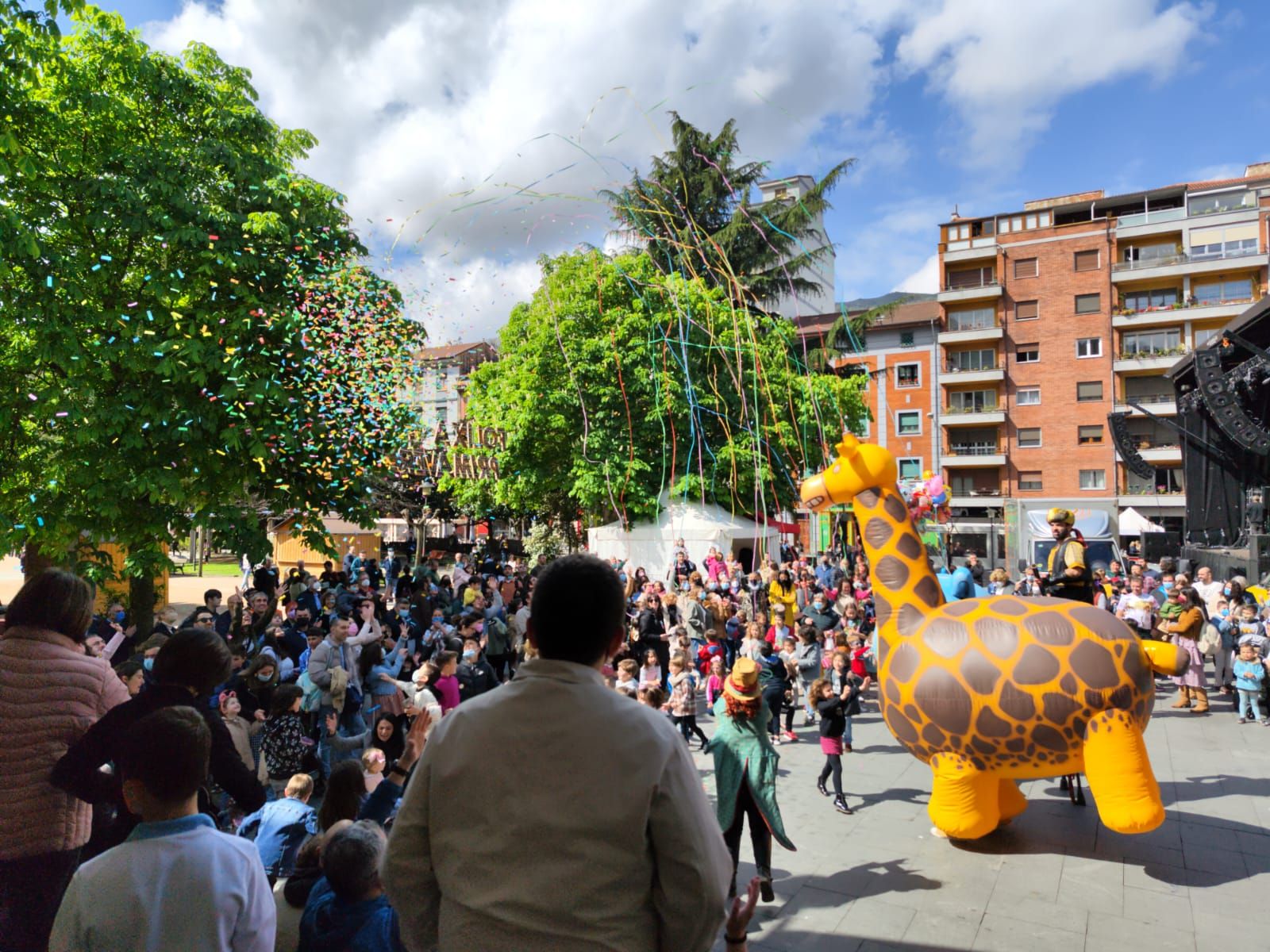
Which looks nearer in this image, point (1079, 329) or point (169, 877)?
point (169, 877)

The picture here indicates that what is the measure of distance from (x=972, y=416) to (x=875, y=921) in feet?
114

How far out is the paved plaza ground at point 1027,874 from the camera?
14.8 feet

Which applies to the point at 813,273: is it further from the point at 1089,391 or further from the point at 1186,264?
the point at 1186,264

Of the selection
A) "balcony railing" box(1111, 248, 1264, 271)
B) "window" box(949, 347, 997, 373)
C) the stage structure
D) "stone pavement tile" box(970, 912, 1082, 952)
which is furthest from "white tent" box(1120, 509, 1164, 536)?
"stone pavement tile" box(970, 912, 1082, 952)

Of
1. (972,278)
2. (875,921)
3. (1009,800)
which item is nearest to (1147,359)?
(972,278)

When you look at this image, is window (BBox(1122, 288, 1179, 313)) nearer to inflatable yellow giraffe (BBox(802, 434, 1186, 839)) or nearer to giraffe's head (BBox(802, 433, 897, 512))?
giraffe's head (BBox(802, 433, 897, 512))

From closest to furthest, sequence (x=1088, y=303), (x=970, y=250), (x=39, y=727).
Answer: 1. (x=39, y=727)
2. (x=1088, y=303)
3. (x=970, y=250)

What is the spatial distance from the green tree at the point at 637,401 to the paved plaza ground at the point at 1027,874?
511 inches

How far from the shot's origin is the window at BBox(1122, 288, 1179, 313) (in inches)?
1319

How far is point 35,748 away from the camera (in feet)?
9.19

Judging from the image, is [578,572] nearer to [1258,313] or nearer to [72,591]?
[72,591]

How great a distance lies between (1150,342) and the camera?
110ft

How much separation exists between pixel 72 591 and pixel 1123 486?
124 ft

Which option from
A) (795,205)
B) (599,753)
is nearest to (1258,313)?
(795,205)
